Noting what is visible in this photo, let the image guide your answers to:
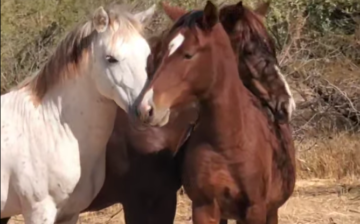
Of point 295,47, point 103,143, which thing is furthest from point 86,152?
point 295,47

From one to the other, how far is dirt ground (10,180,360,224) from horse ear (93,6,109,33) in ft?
9.63

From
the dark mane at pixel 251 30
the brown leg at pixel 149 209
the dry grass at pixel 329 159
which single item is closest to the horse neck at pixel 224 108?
the dark mane at pixel 251 30

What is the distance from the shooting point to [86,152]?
3508mm

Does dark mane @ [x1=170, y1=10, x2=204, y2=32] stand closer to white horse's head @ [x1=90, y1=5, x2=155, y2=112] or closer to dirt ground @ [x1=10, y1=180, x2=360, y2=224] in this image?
white horse's head @ [x1=90, y1=5, x2=155, y2=112]

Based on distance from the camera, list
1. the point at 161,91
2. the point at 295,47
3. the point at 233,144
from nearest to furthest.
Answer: the point at 161,91 → the point at 233,144 → the point at 295,47

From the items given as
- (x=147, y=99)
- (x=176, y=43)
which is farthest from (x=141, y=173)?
(x=176, y=43)

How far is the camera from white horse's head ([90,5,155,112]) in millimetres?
3338

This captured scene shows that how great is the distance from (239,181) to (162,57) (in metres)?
0.69

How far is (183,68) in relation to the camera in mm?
3311

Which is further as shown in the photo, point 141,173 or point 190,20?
point 141,173

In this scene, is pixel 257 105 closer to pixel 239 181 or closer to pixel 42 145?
pixel 239 181

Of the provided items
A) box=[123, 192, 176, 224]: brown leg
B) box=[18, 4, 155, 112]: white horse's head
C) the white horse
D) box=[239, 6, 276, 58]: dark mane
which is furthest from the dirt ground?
box=[18, 4, 155, 112]: white horse's head

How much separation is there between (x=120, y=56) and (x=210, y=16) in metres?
0.45

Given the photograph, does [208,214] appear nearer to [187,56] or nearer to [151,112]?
[151,112]
